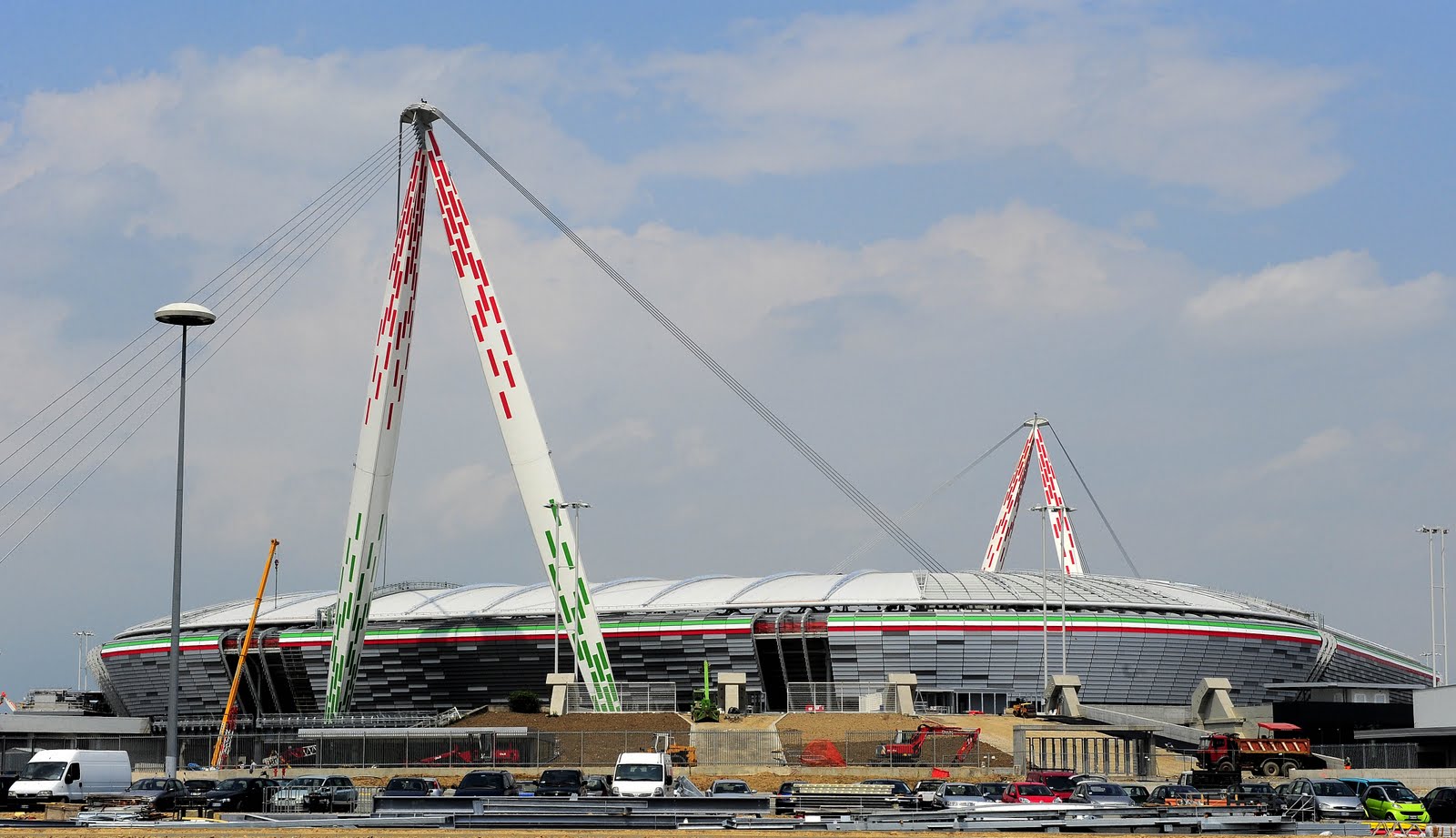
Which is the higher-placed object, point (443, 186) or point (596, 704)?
point (443, 186)

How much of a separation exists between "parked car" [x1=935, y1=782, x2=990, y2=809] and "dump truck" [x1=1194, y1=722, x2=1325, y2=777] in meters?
20.7

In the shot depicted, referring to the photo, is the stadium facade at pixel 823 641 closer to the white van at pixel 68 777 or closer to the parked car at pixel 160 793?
the parked car at pixel 160 793

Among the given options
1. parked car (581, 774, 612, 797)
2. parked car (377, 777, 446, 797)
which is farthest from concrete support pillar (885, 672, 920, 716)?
parked car (377, 777, 446, 797)

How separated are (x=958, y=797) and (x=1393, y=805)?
10.9 metres

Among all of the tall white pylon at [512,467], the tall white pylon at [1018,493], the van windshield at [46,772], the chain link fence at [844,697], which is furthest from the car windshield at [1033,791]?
the tall white pylon at [1018,493]

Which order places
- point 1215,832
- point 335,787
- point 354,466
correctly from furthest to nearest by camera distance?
point 354,466 → point 335,787 → point 1215,832

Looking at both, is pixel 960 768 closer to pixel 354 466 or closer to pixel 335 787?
pixel 335 787

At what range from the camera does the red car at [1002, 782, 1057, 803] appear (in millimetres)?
40531

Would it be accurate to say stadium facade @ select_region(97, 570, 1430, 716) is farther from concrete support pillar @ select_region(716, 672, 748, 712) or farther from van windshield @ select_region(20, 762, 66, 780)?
van windshield @ select_region(20, 762, 66, 780)

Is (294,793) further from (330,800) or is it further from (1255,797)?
(1255,797)

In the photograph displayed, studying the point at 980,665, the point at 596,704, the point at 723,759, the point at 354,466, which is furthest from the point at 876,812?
the point at 980,665

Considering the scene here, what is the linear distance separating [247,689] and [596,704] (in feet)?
139

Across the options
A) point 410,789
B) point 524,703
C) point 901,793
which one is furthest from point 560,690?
point 901,793

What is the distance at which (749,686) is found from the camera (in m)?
95.2
